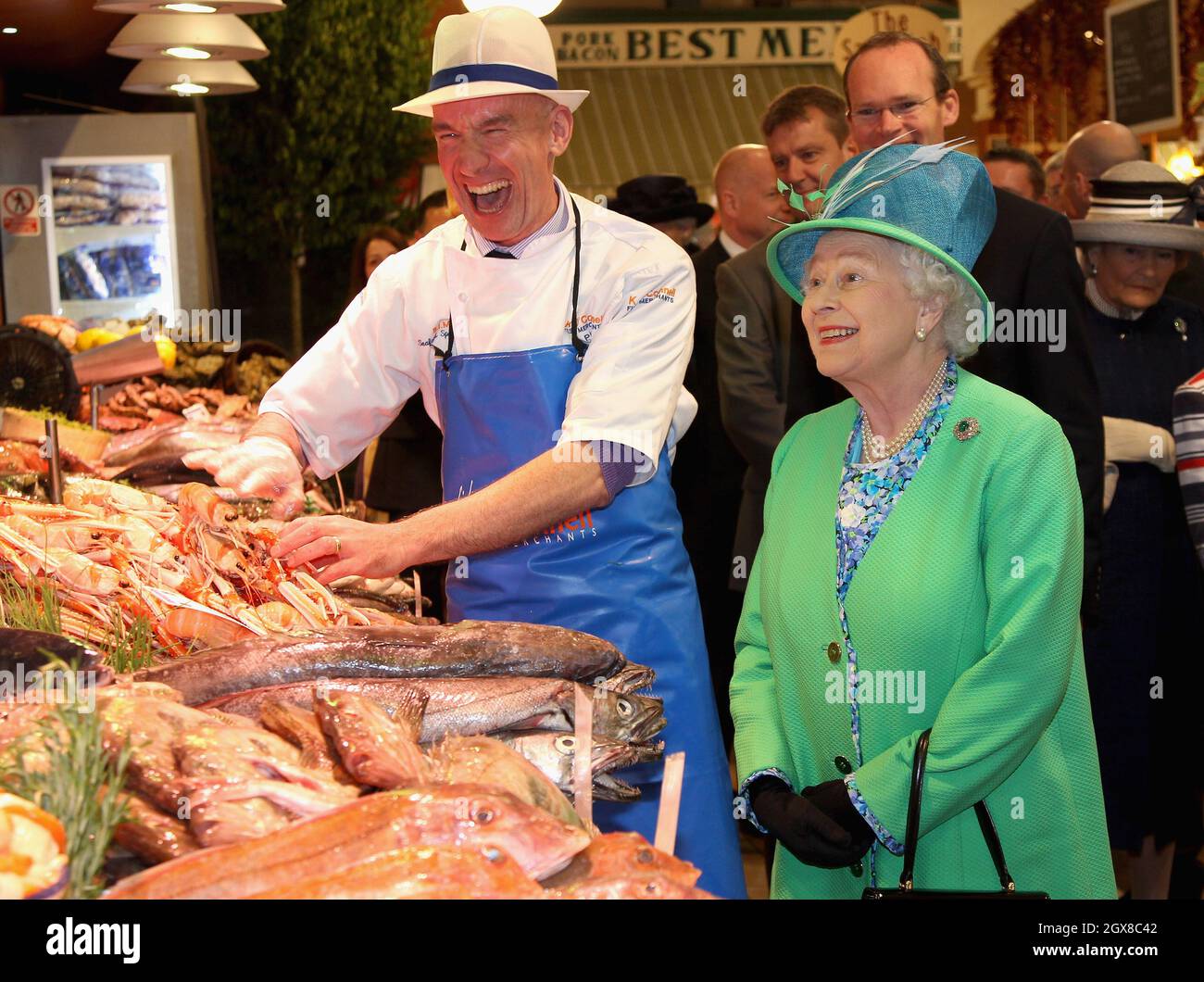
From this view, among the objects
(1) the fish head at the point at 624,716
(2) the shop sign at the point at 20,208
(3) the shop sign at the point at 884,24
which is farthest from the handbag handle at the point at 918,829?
(2) the shop sign at the point at 20,208

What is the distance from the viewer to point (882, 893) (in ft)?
7.30

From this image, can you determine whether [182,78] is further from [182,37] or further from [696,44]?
[696,44]

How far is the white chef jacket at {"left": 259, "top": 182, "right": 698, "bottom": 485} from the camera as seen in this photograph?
2.95 m

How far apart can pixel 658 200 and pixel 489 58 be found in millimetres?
3924

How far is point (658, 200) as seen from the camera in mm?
6902

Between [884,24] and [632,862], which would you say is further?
[884,24]

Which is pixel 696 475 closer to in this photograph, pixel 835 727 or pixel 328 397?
pixel 328 397

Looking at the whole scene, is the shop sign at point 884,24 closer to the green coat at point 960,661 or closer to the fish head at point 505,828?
the green coat at point 960,661

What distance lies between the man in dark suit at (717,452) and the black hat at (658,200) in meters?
0.62

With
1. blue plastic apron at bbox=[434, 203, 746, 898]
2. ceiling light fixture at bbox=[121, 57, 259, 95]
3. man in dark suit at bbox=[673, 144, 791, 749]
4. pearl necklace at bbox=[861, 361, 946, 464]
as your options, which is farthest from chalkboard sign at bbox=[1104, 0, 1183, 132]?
pearl necklace at bbox=[861, 361, 946, 464]

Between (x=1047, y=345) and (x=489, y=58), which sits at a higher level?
(x=489, y=58)

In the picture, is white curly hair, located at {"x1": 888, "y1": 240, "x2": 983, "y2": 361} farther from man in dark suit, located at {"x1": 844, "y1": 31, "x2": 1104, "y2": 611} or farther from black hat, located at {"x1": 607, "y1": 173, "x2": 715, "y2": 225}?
black hat, located at {"x1": 607, "y1": 173, "x2": 715, "y2": 225}

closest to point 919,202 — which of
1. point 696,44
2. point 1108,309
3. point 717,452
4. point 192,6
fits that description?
point 1108,309
